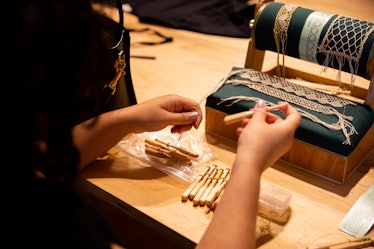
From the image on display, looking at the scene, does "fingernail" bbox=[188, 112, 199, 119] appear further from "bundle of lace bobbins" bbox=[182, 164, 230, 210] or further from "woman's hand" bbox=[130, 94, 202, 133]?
"bundle of lace bobbins" bbox=[182, 164, 230, 210]

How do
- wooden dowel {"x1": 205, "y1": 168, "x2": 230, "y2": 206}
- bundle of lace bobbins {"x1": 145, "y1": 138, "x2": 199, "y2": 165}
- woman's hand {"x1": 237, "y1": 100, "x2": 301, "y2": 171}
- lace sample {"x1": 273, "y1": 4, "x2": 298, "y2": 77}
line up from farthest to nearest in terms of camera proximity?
1. lace sample {"x1": 273, "y1": 4, "x2": 298, "y2": 77}
2. bundle of lace bobbins {"x1": 145, "y1": 138, "x2": 199, "y2": 165}
3. wooden dowel {"x1": 205, "y1": 168, "x2": 230, "y2": 206}
4. woman's hand {"x1": 237, "y1": 100, "x2": 301, "y2": 171}

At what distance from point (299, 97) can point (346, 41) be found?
160 mm

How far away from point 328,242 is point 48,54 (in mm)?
599

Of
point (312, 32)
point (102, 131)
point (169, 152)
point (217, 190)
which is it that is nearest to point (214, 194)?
point (217, 190)

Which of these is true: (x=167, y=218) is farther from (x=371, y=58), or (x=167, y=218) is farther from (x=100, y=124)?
(x=371, y=58)

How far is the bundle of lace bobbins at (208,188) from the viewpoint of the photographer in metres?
0.86

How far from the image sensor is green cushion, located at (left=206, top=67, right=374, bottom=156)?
3.07ft

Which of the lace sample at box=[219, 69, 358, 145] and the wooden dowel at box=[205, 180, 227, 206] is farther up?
the lace sample at box=[219, 69, 358, 145]

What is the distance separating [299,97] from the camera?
1054mm

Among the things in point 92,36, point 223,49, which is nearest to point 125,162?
point 92,36

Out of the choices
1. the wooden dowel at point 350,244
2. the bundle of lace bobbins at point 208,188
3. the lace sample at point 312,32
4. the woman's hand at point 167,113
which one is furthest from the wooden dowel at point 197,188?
the lace sample at point 312,32

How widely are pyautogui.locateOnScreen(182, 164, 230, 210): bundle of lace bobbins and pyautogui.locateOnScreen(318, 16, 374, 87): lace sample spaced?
37 centimetres

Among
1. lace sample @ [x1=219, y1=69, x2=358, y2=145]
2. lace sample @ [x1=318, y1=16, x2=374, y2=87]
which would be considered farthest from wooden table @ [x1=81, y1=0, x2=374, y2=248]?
lace sample @ [x1=318, y1=16, x2=374, y2=87]

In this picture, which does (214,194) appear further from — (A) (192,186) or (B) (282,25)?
(B) (282,25)
